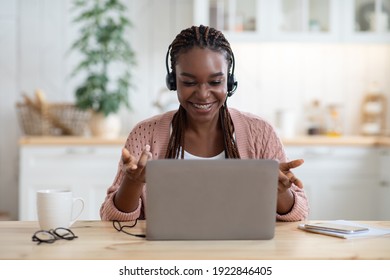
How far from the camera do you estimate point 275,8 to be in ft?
13.7

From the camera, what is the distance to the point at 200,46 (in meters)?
1.86

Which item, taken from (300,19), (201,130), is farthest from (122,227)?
(300,19)

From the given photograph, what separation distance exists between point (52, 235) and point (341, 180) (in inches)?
110

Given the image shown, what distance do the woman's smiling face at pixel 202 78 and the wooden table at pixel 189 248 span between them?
0.50 metres

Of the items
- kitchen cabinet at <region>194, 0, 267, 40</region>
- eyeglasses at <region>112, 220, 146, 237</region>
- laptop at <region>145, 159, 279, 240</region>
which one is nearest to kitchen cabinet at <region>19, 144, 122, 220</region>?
kitchen cabinet at <region>194, 0, 267, 40</region>

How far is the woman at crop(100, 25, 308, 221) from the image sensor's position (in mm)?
1731

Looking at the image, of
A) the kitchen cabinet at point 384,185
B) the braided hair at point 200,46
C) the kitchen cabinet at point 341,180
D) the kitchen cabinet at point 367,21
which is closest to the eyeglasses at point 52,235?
the braided hair at point 200,46

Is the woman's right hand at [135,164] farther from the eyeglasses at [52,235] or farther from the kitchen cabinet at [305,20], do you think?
the kitchen cabinet at [305,20]

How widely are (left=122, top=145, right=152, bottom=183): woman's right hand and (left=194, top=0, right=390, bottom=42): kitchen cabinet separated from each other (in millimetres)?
2688

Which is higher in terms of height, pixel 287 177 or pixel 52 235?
pixel 287 177

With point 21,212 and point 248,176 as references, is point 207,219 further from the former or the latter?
point 21,212

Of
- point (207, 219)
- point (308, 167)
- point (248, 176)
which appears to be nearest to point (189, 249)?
point (207, 219)

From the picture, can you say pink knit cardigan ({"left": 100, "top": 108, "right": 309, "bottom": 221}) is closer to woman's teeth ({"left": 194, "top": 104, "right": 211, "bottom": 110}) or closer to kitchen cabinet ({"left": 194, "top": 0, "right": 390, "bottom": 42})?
woman's teeth ({"left": 194, "top": 104, "right": 211, "bottom": 110})

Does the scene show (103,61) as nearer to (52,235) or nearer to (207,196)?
(52,235)
